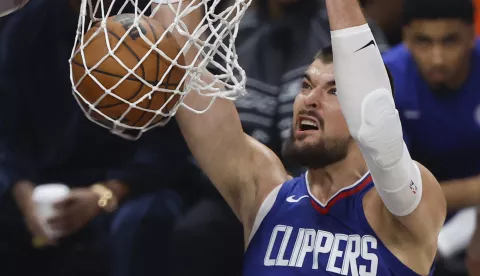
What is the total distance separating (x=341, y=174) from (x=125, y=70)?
30.9 inches

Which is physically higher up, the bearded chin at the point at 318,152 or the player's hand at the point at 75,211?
the bearded chin at the point at 318,152

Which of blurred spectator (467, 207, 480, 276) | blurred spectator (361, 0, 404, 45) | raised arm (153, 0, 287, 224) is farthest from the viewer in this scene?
blurred spectator (361, 0, 404, 45)

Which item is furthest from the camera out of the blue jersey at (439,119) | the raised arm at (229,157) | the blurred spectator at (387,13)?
the blurred spectator at (387,13)

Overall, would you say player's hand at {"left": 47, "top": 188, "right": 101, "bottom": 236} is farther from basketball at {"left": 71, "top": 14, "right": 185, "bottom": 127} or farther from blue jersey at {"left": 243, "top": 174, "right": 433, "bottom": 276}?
basketball at {"left": 71, "top": 14, "right": 185, "bottom": 127}

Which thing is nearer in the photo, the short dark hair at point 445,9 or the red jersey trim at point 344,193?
the red jersey trim at point 344,193

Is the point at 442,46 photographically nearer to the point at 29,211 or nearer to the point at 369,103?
the point at 369,103

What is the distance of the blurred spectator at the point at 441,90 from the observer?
347 centimetres

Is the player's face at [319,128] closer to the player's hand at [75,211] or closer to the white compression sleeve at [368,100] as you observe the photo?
the white compression sleeve at [368,100]

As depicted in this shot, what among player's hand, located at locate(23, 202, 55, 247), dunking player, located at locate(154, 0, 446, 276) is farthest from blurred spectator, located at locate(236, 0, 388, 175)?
player's hand, located at locate(23, 202, 55, 247)

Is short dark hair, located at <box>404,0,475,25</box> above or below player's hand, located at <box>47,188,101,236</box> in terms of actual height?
above

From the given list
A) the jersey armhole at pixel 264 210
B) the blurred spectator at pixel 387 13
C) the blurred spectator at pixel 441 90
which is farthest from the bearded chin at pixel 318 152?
the blurred spectator at pixel 387 13

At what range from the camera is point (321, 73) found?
2.75m

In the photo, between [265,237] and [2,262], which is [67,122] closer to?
[2,262]

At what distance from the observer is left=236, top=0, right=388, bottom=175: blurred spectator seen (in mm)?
3455
